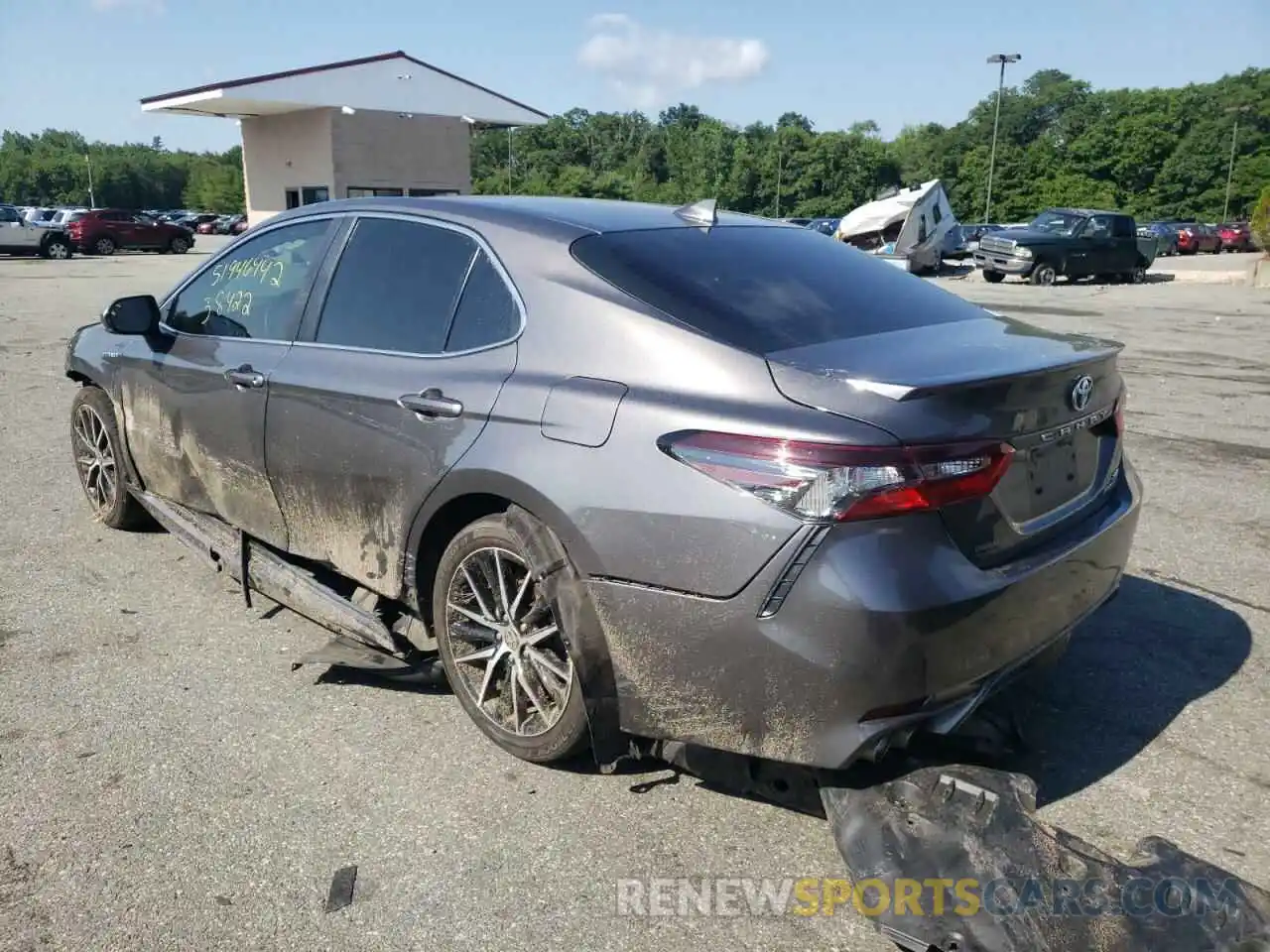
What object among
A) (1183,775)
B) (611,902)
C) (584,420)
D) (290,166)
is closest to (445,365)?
(584,420)

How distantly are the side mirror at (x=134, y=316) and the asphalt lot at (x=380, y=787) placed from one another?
1164mm

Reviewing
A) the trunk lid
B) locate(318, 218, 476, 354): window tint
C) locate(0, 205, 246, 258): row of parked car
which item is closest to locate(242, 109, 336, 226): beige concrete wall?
locate(0, 205, 246, 258): row of parked car

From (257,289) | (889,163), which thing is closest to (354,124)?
(257,289)

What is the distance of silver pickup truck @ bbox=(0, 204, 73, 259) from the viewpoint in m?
34.8

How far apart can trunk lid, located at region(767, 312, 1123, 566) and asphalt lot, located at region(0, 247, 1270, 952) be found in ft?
2.98

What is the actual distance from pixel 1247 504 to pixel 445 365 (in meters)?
5.00

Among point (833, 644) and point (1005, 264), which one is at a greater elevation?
point (1005, 264)

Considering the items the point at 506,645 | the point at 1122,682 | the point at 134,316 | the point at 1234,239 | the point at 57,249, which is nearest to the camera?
the point at 506,645

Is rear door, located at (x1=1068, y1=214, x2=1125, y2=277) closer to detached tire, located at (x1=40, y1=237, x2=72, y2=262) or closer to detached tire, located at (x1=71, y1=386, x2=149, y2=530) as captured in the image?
detached tire, located at (x1=71, y1=386, x2=149, y2=530)

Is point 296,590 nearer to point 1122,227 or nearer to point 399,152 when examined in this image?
point 1122,227

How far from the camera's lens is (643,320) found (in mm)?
2814

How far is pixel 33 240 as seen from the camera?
35406 millimetres

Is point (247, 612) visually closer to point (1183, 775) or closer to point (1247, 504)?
point (1183, 775)

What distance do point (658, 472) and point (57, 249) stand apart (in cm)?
4095
